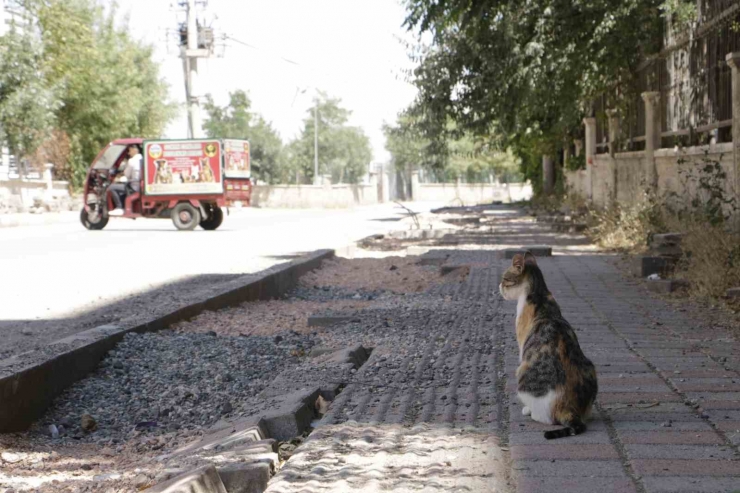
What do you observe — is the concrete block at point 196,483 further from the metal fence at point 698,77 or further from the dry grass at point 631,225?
the dry grass at point 631,225

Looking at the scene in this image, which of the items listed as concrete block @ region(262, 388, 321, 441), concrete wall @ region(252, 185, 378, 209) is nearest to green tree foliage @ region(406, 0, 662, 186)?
concrete block @ region(262, 388, 321, 441)

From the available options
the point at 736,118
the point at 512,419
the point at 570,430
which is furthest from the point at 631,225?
the point at 570,430

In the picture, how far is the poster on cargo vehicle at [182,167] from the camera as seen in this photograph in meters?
24.2

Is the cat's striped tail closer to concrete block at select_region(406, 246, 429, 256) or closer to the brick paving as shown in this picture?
the brick paving

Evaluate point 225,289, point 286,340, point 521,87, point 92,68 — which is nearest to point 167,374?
point 286,340

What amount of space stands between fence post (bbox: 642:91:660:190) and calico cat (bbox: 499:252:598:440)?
12.5 metres

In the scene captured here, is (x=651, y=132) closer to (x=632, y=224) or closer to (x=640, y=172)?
(x=640, y=172)

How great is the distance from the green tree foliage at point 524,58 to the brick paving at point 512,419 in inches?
183

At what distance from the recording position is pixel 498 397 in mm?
4824

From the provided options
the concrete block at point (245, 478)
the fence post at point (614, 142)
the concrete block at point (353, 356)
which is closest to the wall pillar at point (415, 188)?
the fence post at point (614, 142)

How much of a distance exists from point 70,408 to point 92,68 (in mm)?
35507

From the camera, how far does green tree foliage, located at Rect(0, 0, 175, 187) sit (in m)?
33.2

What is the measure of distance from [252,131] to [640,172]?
196 ft

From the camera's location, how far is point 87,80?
129 ft
